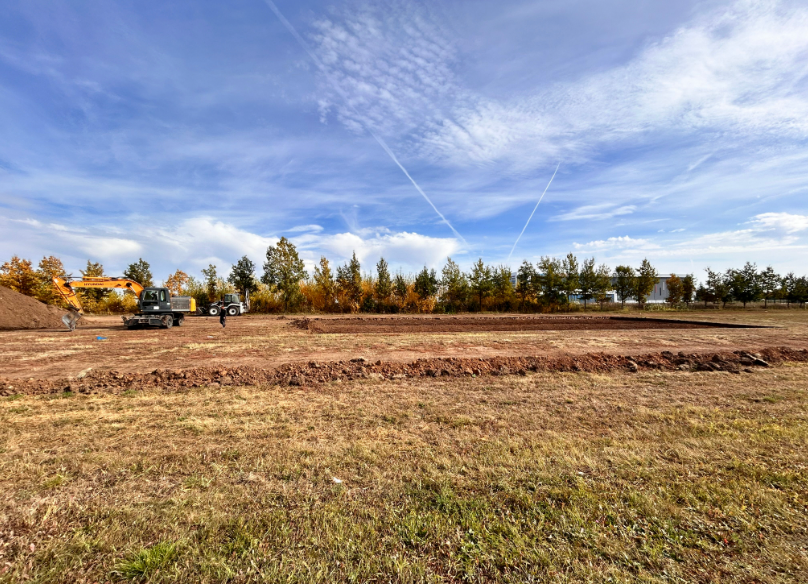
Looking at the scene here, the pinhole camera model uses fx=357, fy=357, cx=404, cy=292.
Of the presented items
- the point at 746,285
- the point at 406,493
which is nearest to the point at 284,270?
the point at 406,493

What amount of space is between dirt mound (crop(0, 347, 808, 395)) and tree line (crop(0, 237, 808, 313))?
32.8 m

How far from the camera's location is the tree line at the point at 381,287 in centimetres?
4025

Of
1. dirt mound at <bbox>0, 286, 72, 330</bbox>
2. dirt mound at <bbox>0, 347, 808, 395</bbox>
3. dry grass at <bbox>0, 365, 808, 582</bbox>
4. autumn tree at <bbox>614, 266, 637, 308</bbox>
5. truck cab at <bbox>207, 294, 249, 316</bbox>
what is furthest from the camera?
autumn tree at <bbox>614, 266, 637, 308</bbox>

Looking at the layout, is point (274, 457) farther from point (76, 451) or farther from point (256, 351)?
point (256, 351)

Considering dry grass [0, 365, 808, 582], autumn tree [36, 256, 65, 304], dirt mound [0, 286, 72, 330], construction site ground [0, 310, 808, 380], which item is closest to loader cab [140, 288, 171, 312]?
construction site ground [0, 310, 808, 380]

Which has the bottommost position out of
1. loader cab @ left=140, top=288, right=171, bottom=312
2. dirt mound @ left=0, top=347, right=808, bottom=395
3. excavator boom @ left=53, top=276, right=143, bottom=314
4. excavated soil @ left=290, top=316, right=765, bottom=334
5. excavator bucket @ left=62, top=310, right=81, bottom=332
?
excavated soil @ left=290, top=316, right=765, bottom=334

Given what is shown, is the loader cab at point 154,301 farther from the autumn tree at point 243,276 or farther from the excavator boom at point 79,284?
the autumn tree at point 243,276

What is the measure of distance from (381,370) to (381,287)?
3537 cm

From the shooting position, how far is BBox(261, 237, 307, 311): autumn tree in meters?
41.8

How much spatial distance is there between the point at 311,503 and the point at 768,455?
579 cm

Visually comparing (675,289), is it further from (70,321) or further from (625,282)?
(70,321)

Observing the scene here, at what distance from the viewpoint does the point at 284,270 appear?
41.8 metres

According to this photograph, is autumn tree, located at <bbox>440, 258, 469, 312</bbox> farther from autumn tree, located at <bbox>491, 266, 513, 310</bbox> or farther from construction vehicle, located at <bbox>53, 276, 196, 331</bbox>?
construction vehicle, located at <bbox>53, 276, 196, 331</bbox>

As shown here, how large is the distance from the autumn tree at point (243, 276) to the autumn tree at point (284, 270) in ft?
7.34
